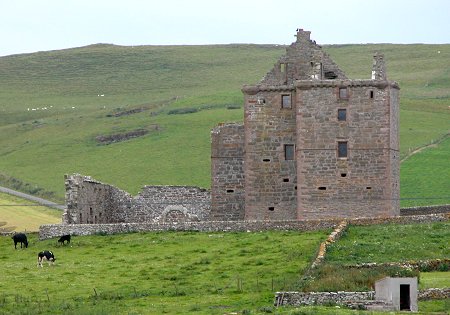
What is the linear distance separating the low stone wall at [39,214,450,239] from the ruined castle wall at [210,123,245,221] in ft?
28.4

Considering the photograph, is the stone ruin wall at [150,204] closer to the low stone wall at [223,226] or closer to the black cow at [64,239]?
the low stone wall at [223,226]

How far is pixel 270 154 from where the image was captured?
7931 centimetres

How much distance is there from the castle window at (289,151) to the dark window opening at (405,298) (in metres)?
30.3

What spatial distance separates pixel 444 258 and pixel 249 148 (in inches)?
866

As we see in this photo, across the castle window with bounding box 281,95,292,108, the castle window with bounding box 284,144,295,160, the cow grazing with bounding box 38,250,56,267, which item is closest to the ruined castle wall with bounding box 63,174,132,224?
the castle window with bounding box 284,144,295,160

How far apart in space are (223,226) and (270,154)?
8907 millimetres

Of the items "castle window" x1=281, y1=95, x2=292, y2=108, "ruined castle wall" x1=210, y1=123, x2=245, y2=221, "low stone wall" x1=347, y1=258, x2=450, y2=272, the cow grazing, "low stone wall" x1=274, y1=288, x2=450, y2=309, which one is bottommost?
"low stone wall" x1=274, y1=288, x2=450, y2=309

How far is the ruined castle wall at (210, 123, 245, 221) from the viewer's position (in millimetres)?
81188

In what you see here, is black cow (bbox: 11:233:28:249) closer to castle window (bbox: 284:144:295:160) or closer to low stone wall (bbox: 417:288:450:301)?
castle window (bbox: 284:144:295:160)

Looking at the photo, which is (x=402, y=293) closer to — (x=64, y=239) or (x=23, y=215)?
(x=64, y=239)

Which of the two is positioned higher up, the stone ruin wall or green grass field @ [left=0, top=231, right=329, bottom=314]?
the stone ruin wall

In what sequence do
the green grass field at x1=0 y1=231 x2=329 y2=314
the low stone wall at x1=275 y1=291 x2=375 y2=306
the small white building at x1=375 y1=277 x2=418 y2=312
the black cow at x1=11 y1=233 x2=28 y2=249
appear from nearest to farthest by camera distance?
the small white building at x1=375 y1=277 x2=418 y2=312, the low stone wall at x1=275 y1=291 x2=375 y2=306, the green grass field at x1=0 y1=231 x2=329 y2=314, the black cow at x1=11 y1=233 x2=28 y2=249

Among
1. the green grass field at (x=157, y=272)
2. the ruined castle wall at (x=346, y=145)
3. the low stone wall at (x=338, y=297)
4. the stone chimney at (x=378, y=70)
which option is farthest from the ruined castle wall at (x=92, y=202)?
the low stone wall at (x=338, y=297)

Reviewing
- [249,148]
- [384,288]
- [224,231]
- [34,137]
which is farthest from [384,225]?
[34,137]
